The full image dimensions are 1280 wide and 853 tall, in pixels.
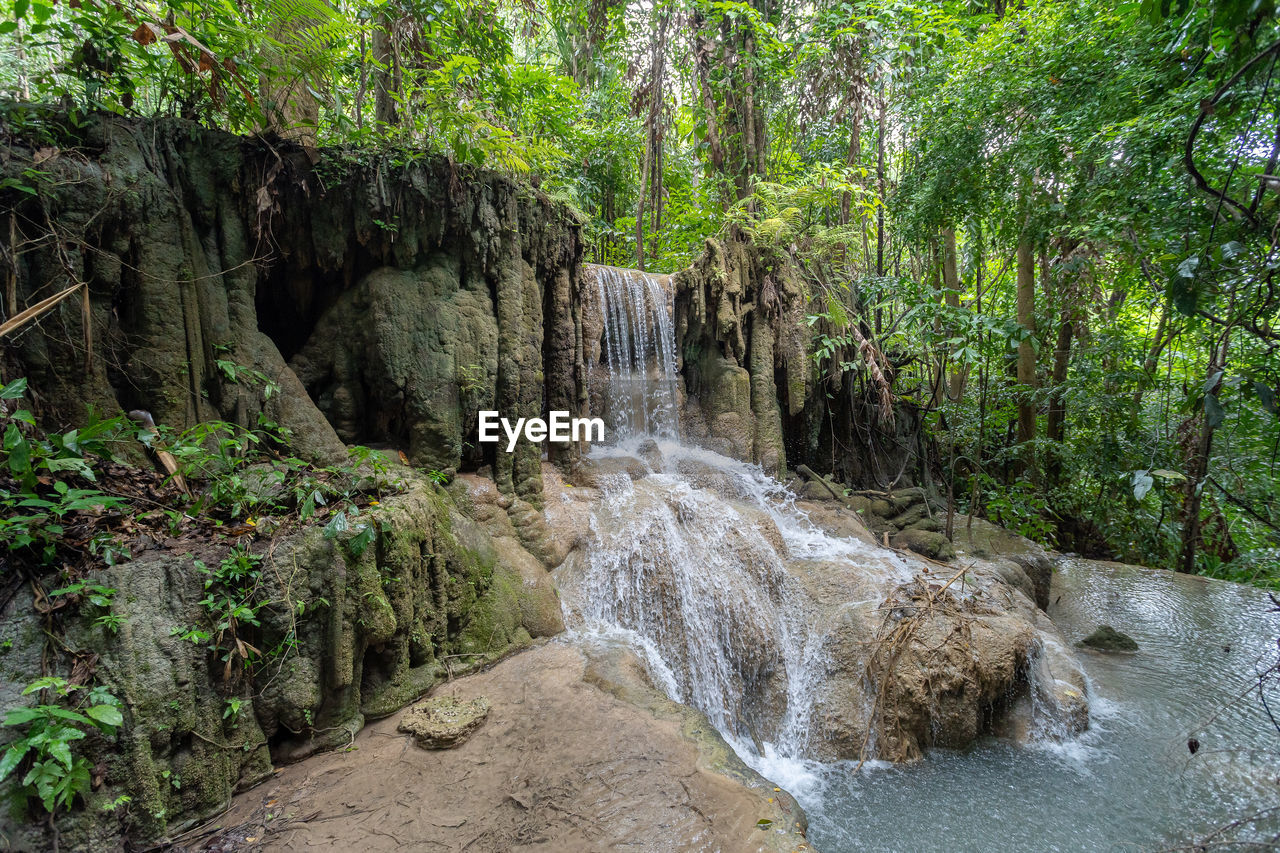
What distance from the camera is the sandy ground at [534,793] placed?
2.97m

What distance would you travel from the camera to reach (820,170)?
9500 millimetres

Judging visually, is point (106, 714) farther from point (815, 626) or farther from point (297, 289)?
point (815, 626)

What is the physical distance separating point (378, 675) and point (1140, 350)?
33.4ft

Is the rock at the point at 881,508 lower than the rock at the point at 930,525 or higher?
higher

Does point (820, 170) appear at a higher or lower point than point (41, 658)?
higher

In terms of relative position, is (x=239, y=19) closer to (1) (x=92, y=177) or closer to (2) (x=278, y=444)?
(1) (x=92, y=177)

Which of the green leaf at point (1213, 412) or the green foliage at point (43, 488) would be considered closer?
the green leaf at point (1213, 412)

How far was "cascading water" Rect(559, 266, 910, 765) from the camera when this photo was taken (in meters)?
5.52

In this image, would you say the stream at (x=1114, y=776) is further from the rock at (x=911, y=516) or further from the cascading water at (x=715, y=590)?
the rock at (x=911, y=516)

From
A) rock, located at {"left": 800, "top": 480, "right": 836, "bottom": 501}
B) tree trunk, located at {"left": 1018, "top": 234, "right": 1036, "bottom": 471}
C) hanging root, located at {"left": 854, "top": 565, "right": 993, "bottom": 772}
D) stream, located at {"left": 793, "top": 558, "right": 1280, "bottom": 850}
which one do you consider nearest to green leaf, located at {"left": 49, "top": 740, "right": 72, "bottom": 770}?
stream, located at {"left": 793, "top": 558, "right": 1280, "bottom": 850}

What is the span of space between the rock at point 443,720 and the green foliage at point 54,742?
64.0 inches

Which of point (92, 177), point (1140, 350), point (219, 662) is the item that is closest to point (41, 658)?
point (219, 662)

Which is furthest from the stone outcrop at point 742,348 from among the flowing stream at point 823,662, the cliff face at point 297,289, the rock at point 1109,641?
the rock at point 1109,641

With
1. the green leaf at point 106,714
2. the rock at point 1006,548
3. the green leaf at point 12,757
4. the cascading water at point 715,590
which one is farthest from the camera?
the rock at point 1006,548
